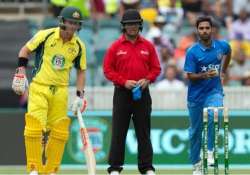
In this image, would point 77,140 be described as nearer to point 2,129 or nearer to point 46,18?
point 2,129

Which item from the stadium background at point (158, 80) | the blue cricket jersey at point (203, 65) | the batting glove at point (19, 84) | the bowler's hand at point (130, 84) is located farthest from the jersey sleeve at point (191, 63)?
the stadium background at point (158, 80)

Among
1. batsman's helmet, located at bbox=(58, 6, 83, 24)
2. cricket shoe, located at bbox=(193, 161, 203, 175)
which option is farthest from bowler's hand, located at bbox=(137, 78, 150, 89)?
cricket shoe, located at bbox=(193, 161, 203, 175)

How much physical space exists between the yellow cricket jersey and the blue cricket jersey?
1.81 meters

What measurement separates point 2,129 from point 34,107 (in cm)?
504

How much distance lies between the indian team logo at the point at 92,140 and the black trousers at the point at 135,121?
3869 mm

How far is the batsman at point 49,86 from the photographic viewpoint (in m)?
12.8

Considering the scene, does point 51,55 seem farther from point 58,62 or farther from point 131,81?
point 131,81

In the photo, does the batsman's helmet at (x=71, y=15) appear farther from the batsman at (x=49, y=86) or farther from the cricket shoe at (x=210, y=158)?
the cricket shoe at (x=210, y=158)

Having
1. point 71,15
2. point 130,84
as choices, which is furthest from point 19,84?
point 130,84

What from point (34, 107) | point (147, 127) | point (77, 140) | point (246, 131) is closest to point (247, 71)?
point (246, 131)

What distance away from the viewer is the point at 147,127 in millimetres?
13586

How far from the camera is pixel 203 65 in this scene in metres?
13.9

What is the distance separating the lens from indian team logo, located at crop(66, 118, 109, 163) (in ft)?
57.6

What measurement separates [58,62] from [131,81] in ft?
3.29
